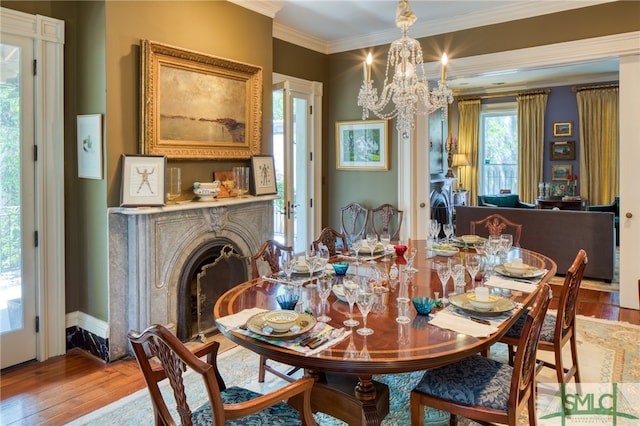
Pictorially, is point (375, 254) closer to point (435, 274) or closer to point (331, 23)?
point (435, 274)

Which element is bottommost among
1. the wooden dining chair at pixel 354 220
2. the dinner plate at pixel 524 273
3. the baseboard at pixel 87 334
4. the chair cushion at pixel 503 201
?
the baseboard at pixel 87 334

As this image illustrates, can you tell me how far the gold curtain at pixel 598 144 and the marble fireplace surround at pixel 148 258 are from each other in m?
7.43

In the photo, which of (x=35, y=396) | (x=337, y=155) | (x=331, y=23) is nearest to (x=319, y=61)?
(x=331, y=23)

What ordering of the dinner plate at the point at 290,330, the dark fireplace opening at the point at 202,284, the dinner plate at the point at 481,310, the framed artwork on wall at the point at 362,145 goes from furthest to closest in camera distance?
the framed artwork on wall at the point at 362,145, the dark fireplace opening at the point at 202,284, the dinner plate at the point at 481,310, the dinner plate at the point at 290,330

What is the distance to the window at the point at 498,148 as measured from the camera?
9.30 metres

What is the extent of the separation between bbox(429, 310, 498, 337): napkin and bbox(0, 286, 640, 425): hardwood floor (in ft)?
6.63

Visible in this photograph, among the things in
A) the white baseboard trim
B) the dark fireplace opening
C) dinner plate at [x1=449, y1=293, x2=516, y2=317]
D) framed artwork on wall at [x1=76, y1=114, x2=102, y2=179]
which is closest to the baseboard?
the white baseboard trim

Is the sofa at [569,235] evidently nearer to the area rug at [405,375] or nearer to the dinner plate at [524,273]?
the area rug at [405,375]

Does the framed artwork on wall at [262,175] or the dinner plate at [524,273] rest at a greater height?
the framed artwork on wall at [262,175]

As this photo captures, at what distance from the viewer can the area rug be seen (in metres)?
2.52

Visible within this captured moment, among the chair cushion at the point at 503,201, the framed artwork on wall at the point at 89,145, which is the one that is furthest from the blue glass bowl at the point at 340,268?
the chair cushion at the point at 503,201

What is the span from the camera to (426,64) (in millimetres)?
4953

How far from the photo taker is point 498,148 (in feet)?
31.2

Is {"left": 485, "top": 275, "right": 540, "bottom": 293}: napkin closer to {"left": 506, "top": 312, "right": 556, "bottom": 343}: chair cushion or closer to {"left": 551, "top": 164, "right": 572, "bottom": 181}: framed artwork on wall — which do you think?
{"left": 506, "top": 312, "right": 556, "bottom": 343}: chair cushion
